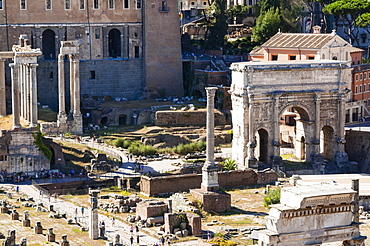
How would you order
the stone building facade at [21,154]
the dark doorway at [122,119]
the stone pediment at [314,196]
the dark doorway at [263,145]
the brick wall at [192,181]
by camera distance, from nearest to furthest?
1. the stone pediment at [314,196]
2. the brick wall at [192,181]
3. the stone building facade at [21,154]
4. the dark doorway at [263,145]
5. the dark doorway at [122,119]

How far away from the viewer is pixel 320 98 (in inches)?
2808

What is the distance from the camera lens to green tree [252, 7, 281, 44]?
304ft

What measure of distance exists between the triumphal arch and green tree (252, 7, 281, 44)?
20.5 metres

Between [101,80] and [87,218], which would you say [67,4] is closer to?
[101,80]

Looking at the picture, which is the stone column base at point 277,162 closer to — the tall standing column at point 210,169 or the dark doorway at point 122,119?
the tall standing column at point 210,169

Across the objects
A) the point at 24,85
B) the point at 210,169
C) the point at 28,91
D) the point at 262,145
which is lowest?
the point at 210,169

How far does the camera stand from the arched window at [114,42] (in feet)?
299

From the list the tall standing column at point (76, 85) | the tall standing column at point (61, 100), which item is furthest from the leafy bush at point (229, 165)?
the tall standing column at point (61, 100)

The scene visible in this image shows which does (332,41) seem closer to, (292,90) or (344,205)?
(292,90)

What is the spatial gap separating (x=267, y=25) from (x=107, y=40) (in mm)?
14520

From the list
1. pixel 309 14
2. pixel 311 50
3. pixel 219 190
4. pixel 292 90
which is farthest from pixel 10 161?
pixel 309 14

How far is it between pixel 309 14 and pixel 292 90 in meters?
35.7

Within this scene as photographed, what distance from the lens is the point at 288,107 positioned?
232 ft

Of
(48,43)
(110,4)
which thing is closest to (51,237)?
(48,43)
